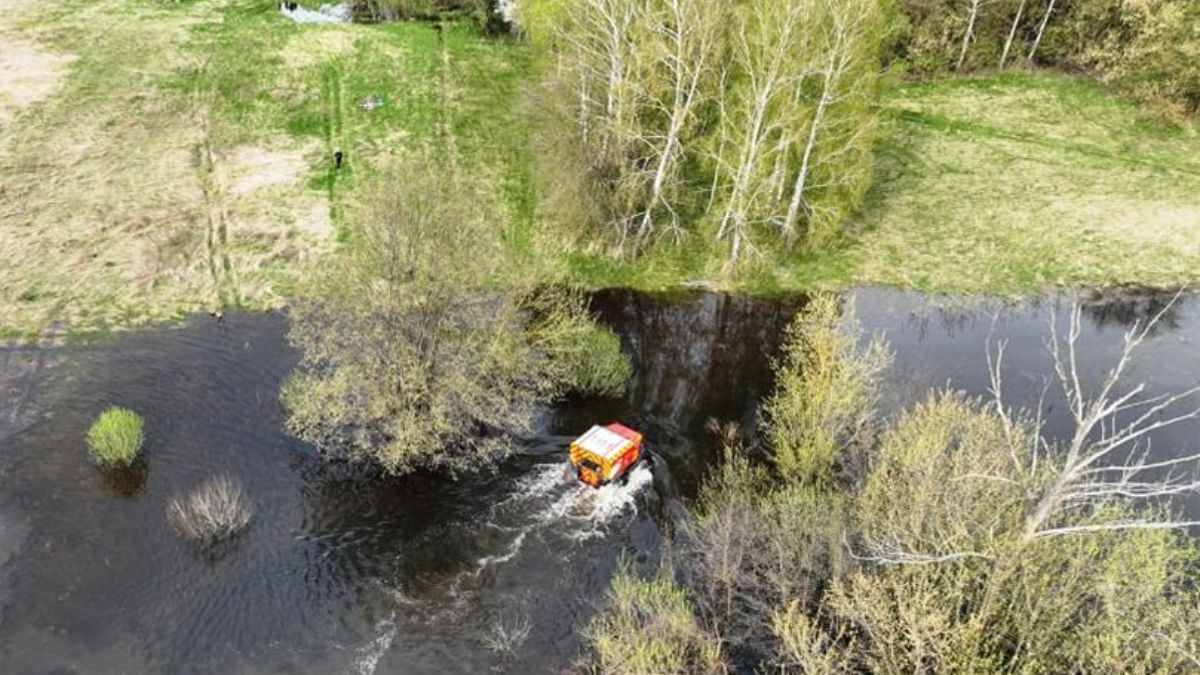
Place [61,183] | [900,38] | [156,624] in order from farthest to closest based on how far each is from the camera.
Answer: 1. [900,38]
2. [61,183]
3. [156,624]

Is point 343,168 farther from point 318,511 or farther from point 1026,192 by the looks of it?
point 1026,192

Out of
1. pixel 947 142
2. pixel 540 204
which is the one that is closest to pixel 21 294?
pixel 540 204

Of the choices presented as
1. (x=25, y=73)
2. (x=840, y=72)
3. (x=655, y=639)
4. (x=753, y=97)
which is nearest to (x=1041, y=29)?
(x=840, y=72)

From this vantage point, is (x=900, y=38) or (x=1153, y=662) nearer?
(x=1153, y=662)

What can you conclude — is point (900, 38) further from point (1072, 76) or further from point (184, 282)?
point (184, 282)

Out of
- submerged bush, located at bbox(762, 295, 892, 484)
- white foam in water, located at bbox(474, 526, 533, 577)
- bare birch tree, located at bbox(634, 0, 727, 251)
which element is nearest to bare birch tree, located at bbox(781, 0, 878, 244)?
bare birch tree, located at bbox(634, 0, 727, 251)

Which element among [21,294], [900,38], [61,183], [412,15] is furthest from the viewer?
[412,15]

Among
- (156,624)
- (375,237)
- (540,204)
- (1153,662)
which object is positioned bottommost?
(156,624)

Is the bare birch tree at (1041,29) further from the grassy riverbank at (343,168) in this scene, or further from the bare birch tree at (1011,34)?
the grassy riverbank at (343,168)
